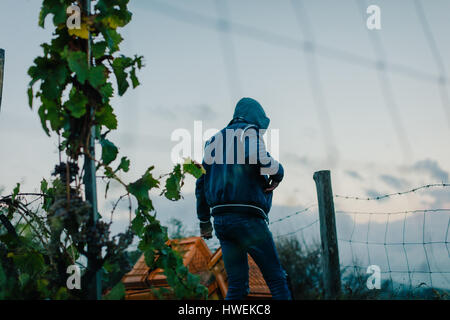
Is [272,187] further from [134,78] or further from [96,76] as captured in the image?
[96,76]

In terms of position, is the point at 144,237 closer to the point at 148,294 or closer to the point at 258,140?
the point at 258,140

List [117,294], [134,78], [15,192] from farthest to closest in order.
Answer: [15,192] < [134,78] < [117,294]

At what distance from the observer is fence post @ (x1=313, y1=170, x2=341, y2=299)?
386cm

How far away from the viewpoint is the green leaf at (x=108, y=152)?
175 cm

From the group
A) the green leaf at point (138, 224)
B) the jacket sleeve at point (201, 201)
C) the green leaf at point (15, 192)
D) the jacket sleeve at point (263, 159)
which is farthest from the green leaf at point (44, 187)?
the jacket sleeve at point (263, 159)

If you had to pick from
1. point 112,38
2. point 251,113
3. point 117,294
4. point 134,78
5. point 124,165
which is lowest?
point 117,294

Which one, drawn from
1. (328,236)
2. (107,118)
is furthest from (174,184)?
(328,236)

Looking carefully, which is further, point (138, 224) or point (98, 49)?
point (138, 224)

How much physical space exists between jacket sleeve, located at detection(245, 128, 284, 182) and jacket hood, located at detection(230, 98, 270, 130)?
9.9 inches

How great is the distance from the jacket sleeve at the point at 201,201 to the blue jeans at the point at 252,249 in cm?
36

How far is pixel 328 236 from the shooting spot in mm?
3938

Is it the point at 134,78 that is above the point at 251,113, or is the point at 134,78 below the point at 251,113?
below

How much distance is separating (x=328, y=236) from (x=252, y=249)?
1.51 metres

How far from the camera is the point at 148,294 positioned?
3.66m
